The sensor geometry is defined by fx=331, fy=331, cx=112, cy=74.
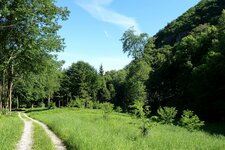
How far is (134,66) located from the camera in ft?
261

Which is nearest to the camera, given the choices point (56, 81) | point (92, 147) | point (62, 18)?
point (92, 147)

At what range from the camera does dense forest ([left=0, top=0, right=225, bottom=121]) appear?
118 ft

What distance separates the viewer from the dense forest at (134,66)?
35844 mm

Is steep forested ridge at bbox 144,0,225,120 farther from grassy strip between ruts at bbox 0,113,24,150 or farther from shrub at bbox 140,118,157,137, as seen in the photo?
grassy strip between ruts at bbox 0,113,24,150


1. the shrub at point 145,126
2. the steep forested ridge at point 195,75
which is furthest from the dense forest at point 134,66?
the shrub at point 145,126

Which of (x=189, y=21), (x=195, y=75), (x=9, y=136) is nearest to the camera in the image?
(x=9, y=136)

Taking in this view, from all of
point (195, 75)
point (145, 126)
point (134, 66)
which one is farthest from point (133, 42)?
point (145, 126)

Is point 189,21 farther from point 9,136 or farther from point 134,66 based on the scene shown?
point 9,136

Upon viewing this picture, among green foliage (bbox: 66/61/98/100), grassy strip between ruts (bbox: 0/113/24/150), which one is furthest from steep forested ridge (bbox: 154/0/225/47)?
grassy strip between ruts (bbox: 0/113/24/150)

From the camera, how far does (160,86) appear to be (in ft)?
252

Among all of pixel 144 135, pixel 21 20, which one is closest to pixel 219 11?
pixel 21 20

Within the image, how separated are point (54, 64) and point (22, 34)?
6.75m

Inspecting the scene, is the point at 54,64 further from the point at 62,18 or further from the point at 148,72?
the point at 148,72

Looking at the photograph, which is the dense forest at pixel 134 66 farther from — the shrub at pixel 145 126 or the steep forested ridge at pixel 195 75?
the shrub at pixel 145 126
